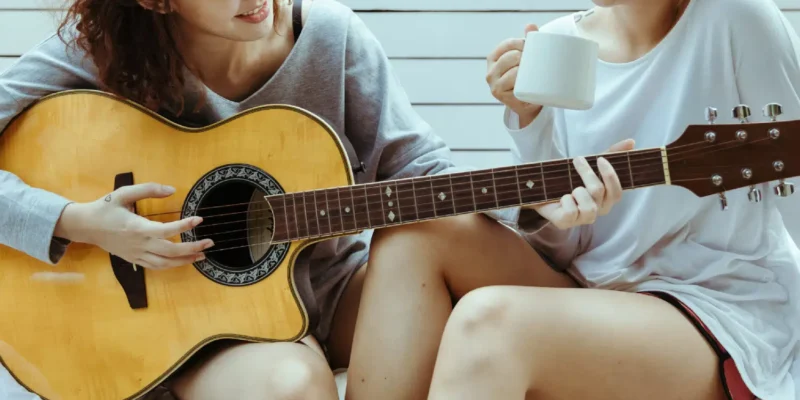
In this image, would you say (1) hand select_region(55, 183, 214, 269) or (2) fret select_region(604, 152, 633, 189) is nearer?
(2) fret select_region(604, 152, 633, 189)

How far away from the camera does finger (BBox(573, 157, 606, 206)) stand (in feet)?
3.73

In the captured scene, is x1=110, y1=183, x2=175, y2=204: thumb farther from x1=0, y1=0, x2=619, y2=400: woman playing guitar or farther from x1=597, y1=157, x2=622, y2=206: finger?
x1=597, y1=157, x2=622, y2=206: finger

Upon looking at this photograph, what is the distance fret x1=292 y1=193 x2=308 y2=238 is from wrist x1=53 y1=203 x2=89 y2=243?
332 millimetres

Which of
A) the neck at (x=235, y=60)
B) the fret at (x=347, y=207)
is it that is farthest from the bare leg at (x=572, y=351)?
the neck at (x=235, y=60)

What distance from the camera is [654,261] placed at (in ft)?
4.28

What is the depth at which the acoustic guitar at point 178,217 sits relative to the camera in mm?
1250

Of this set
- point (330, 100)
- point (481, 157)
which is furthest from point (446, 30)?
point (330, 100)

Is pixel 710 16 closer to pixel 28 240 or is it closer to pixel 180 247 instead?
pixel 180 247

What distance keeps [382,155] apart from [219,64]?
32 cm

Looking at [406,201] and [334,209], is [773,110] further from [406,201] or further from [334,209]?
[334,209]

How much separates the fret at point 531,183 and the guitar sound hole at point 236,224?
394mm

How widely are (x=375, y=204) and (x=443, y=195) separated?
10 centimetres

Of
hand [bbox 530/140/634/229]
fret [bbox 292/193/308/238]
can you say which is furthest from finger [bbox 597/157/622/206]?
fret [bbox 292/193/308/238]

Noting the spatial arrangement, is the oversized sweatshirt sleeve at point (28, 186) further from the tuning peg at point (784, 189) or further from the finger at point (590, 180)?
the tuning peg at point (784, 189)
